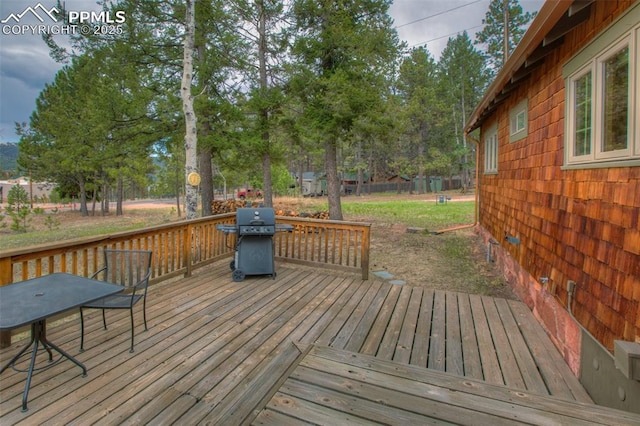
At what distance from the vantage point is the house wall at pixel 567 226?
191 cm

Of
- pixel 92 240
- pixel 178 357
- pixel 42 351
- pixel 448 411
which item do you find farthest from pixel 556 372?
pixel 92 240

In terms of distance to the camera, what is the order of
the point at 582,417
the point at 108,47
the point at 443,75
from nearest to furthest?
the point at 582,417 → the point at 108,47 → the point at 443,75

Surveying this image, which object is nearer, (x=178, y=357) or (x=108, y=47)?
(x=178, y=357)

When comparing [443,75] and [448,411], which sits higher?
[443,75]

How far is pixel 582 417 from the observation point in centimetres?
153

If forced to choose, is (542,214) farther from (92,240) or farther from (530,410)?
(92,240)

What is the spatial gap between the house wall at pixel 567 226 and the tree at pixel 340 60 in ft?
14.1

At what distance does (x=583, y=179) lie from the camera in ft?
7.93

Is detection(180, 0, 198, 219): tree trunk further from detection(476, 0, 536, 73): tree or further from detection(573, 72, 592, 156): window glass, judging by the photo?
detection(476, 0, 536, 73): tree

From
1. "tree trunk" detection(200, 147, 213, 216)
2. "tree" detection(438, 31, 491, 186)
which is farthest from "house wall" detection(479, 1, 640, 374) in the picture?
"tree" detection(438, 31, 491, 186)

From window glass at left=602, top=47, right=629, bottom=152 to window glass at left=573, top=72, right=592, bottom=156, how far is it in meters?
0.20

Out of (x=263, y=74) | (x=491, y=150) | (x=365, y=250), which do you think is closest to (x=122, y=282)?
(x=365, y=250)

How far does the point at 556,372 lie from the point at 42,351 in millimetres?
3898

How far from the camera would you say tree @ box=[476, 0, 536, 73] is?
1967 cm
